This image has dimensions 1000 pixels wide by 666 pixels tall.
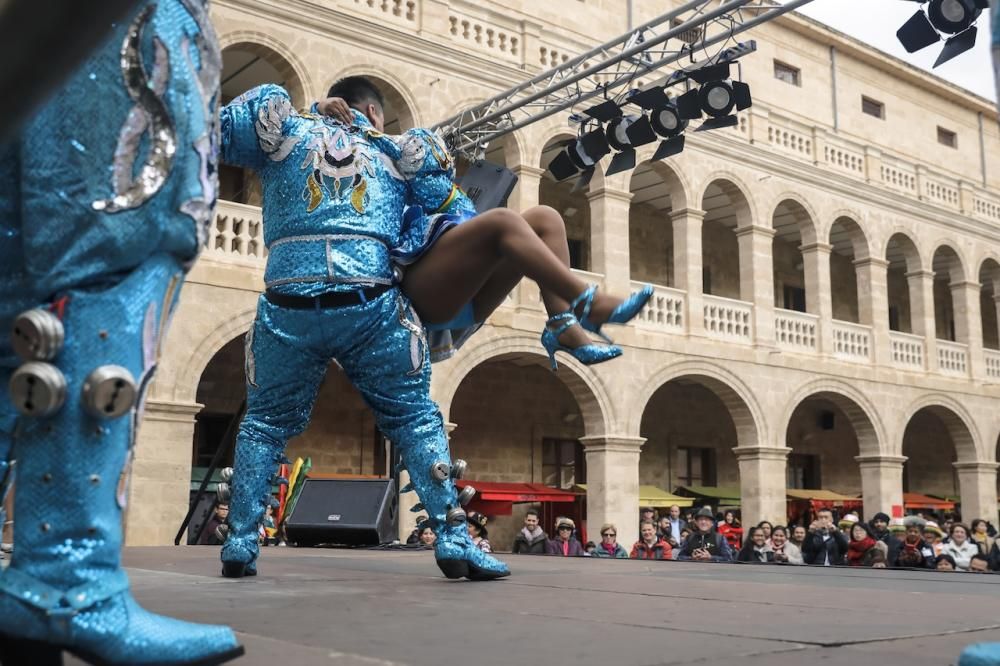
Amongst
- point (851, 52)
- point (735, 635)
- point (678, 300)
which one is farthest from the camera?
point (851, 52)

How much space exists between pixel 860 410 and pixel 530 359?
6.50 meters

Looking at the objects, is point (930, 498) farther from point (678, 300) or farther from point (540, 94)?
point (540, 94)

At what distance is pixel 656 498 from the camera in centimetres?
1736

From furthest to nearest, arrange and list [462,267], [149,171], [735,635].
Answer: [462,267]
[735,635]
[149,171]

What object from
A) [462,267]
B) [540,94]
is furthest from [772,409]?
[462,267]

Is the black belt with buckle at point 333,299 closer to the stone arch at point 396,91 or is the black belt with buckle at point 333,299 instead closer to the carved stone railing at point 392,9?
the stone arch at point 396,91

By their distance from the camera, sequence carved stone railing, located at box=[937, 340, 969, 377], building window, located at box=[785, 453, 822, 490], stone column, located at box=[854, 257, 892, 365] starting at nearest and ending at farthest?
stone column, located at box=[854, 257, 892, 365] < carved stone railing, located at box=[937, 340, 969, 377] < building window, located at box=[785, 453, 822, 490]

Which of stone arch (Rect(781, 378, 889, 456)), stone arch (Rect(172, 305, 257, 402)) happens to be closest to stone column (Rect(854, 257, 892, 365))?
stone arch (Rect(781, 378, 889, 456))

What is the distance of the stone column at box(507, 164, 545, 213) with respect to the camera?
563 inches

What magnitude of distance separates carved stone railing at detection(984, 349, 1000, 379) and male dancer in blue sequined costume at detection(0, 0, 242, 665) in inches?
864

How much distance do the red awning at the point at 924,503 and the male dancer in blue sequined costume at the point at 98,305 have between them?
72.3 feet

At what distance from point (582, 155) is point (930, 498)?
47.6 feet

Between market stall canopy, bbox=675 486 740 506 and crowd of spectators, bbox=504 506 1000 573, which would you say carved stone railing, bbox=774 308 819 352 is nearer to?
market stall canopy, bbox=675 486 740 506

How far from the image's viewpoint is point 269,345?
3.37 meters
